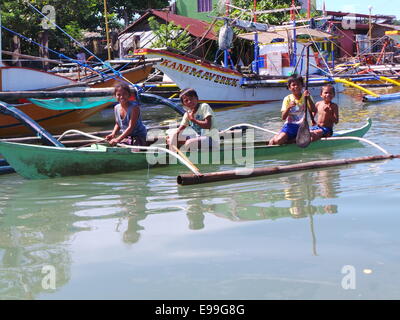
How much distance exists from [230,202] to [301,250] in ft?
5.40

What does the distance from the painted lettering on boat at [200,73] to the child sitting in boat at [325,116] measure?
8.18 meters

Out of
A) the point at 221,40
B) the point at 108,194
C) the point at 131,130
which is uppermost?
the point at 221,40

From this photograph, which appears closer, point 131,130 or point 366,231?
point 366,231

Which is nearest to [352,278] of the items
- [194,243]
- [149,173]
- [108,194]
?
[194,243]

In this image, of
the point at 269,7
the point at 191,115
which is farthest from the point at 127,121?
the point at 269,7

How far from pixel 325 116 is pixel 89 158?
3.86 metres

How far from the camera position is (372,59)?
110 feet

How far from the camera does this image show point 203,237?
440 cm

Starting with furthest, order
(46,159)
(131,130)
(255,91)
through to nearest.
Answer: (255,91) → (131,130) → (46,159)

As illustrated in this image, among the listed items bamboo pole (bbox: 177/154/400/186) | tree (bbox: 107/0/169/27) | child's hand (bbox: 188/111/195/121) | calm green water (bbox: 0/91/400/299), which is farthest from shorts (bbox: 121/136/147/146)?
tree (bbox: 107/0/169/27)

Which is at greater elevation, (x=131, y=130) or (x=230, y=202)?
(x=131, y=130)

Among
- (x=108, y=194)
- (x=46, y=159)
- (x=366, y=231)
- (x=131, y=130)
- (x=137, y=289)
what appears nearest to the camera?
(x=137, y=289)

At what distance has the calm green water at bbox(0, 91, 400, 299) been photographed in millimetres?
3434

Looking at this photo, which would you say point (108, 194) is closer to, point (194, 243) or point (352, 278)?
point (194, 243)
